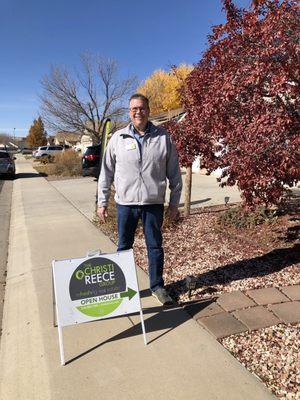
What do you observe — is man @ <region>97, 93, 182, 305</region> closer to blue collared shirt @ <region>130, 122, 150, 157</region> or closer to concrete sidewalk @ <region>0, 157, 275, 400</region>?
blue collared shirt @ <region>130, 122, 150, 157</region>

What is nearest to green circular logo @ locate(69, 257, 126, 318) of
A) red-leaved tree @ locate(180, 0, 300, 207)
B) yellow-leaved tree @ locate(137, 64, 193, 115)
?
red-leaved tree @ locate(180, 0, 300, 207)

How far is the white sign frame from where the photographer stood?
3279 mm

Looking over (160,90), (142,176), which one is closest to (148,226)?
(142,176)

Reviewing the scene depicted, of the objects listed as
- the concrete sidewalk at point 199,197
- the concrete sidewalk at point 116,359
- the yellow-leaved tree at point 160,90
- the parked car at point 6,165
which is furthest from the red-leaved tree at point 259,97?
the yellow-leaved tree at point 160,90

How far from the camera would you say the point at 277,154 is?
3602mm

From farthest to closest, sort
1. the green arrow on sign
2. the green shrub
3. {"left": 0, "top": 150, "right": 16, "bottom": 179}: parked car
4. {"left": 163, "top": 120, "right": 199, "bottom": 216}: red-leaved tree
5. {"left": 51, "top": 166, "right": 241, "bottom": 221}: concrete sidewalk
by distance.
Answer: {"left": 0, "top": 150, "right": 16, "bottom": 179}: parked car → {"left": 51, "top": 166, "right": 241, "bottom": 221}: concrete sidewalk → the green shrub → {"left": 163, "top": 120, "right": 199, "bottom": 216}: red-leaved tree → the green arrow on sign

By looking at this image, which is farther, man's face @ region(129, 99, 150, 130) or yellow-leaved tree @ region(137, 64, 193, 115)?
yellow-leaved tree @ region(137, 64, 193, 115)

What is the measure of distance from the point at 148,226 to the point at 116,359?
1292 mm

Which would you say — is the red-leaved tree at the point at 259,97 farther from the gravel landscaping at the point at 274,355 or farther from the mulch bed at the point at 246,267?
the gravel landscaping at the point at 274,355

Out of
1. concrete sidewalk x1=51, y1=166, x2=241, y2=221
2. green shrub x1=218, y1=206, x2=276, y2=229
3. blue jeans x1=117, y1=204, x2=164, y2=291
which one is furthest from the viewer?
concrete sidewalk x1=51, y1=166, x2=241, y2=221

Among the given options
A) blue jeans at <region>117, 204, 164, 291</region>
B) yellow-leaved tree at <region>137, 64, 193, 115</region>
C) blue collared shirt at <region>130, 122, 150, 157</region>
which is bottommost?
blue jeans at <region>117, 204, 164, 291</region>

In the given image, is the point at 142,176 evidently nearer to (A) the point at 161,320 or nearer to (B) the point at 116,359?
(A) the point at 161,320

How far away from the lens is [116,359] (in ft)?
10.2

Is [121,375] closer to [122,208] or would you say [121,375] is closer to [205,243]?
[122,208]
